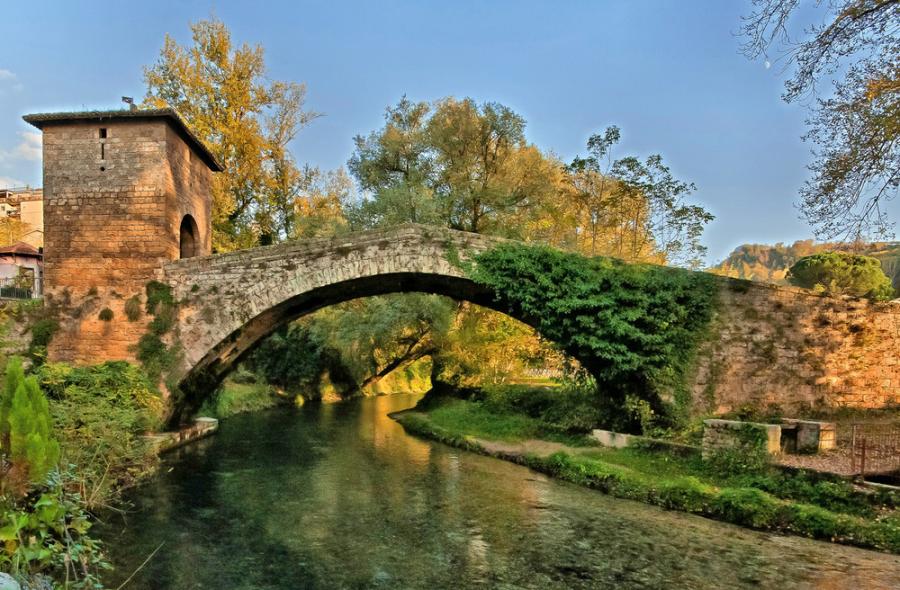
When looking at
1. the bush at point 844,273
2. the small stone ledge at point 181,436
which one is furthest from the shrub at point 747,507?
the bush at point 844,273

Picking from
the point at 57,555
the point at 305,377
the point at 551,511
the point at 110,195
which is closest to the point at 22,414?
the point at 57,555

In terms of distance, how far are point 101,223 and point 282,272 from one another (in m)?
4.11

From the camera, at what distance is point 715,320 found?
11367mm

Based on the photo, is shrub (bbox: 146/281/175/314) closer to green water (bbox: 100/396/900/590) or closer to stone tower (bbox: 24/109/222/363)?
stone tower (bbox: 24/109/222/363)

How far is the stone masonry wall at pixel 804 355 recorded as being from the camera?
11086mm

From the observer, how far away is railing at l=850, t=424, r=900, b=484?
302 inches

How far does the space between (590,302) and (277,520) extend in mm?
7014

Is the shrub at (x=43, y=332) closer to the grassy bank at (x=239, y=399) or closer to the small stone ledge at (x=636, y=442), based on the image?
the grassy bank at (x=239, y=399)

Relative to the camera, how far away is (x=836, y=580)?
18.8ft

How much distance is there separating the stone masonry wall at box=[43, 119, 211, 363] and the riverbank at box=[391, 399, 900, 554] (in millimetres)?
8706

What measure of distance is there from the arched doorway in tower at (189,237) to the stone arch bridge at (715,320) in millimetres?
2806

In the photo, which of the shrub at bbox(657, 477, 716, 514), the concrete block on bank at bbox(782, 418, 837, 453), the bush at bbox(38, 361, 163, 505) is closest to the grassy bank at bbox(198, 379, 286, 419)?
the bush at bbox(38, 361, 163, 505)

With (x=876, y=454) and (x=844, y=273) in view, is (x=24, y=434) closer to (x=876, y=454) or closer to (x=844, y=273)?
(x=876, y=454)

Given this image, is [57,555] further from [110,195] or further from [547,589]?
[110,195]
